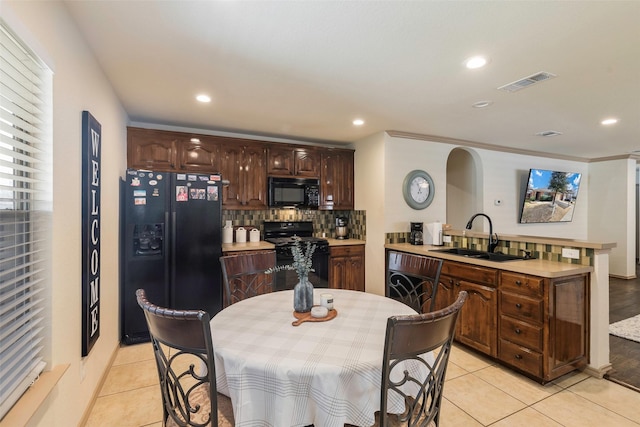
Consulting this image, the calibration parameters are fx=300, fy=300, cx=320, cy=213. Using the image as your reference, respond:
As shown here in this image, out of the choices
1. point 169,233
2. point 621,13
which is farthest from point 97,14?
point 621,13

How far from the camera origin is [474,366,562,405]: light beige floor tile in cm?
220

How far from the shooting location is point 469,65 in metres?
2.24

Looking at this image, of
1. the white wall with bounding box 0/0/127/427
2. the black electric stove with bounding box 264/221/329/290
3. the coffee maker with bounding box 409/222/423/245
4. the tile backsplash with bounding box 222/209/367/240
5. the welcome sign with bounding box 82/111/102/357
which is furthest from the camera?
the tile backsplash with bounding box 222/209/367/240

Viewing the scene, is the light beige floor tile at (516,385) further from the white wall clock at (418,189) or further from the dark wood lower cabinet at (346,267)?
the white wall clock at (418,189)

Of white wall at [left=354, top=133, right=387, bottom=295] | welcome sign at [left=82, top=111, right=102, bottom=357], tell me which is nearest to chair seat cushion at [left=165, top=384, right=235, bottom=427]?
welcome sign at [left=82, top=111, right=102, bottom=357]

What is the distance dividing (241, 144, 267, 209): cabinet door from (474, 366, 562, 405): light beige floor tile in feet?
10.0

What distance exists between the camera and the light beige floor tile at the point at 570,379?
2.35m

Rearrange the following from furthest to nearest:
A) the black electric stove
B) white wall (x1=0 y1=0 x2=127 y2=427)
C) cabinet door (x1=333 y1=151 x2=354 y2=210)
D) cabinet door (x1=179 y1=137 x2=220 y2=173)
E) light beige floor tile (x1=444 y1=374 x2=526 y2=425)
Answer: cabinet door (x1=333 y1=151 x2=354 y2=210)
the black electric stove
cabinet door (x1=179 y1=137 x2=220 y2=173)
light beige floor tile (x1=444 y1=374 x2=526 y2=425)
white wall (x1=0 y1=0 x2=127 y2=427)

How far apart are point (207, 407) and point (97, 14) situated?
84.5 inches

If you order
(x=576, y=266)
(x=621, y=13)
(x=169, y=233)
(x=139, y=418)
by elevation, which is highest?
(x=621, y=13)

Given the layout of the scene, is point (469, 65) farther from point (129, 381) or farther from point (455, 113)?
point (129, 381)

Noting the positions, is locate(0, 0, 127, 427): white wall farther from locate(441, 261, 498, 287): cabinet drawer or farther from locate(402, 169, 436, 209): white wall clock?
locate(402, 169, 436, 209): white wall clock

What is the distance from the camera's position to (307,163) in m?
4.37

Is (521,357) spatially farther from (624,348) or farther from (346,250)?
(346,250)
